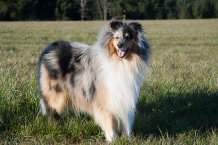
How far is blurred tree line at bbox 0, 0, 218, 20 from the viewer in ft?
185

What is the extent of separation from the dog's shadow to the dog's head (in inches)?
47.4

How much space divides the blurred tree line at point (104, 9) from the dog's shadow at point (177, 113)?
165 feet

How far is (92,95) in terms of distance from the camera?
206 inches

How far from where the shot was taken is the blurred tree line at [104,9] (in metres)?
56.2

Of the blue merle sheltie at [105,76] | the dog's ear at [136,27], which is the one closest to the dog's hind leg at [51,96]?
the blue merle sheltie at [105,76]

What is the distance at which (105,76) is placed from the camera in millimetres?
5016

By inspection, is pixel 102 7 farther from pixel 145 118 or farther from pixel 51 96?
pixel 51 96

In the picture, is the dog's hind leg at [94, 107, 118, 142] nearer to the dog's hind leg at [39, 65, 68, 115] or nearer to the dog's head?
the dog's hind leg at [39, 65, 68, 115]

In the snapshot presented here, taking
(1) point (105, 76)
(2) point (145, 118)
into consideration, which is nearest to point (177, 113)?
(2) point (145, 118)

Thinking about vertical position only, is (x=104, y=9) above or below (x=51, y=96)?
above

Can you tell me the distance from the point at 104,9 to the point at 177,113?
198ft

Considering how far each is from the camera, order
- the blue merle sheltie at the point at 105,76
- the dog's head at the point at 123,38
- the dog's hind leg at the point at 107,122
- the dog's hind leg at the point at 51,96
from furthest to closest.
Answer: the dog's hind leg at the point at 51,96 → the dog's hind leg at the point at 107,122 → the blue merle sheltie at the point at 105,76 → the dog's head at the point at 123,38

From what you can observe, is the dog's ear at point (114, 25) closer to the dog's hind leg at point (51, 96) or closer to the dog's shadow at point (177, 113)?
the dog's hind leg at point (51, 96)

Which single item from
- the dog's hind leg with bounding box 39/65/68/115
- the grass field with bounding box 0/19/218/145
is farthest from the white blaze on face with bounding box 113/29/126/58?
A: the dog's hind leg with bounding box 39/65/68/115
